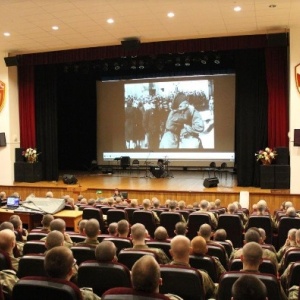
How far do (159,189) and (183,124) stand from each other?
559cm

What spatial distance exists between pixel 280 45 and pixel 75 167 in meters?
12.8

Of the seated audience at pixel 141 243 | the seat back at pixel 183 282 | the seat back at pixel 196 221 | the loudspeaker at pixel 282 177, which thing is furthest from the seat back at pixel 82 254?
the loudspeaker at pixel 282 177

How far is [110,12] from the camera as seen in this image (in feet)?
34.2

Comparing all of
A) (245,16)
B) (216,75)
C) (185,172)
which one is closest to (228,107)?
(216,75)

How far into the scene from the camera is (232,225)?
7078mm

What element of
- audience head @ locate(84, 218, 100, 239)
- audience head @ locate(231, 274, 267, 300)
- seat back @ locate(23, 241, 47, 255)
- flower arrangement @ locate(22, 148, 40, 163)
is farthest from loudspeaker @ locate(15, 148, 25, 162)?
audience head @ locate(231, 274, 267, 300)

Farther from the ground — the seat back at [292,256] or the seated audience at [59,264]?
the seated audience at [59,264]

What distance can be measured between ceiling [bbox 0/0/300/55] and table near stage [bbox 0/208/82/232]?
5057 mm

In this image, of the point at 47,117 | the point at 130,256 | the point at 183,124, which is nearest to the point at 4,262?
the point at 130,256

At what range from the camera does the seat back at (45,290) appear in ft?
8.68

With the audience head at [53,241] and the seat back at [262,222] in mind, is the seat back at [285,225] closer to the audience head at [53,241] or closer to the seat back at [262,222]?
the seat back at [262,222]

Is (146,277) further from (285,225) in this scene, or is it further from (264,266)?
(285,225)

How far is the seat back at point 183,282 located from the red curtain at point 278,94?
35.2 ft

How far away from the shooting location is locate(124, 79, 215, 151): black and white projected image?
703 inches
